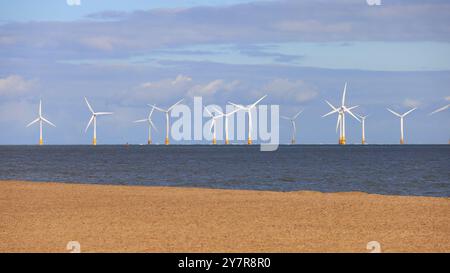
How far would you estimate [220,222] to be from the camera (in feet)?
79.2

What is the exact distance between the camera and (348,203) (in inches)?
1223

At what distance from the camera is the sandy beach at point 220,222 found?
19.4m

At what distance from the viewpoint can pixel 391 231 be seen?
22.3 m

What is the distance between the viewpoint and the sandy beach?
Answer: 63.5 ft
